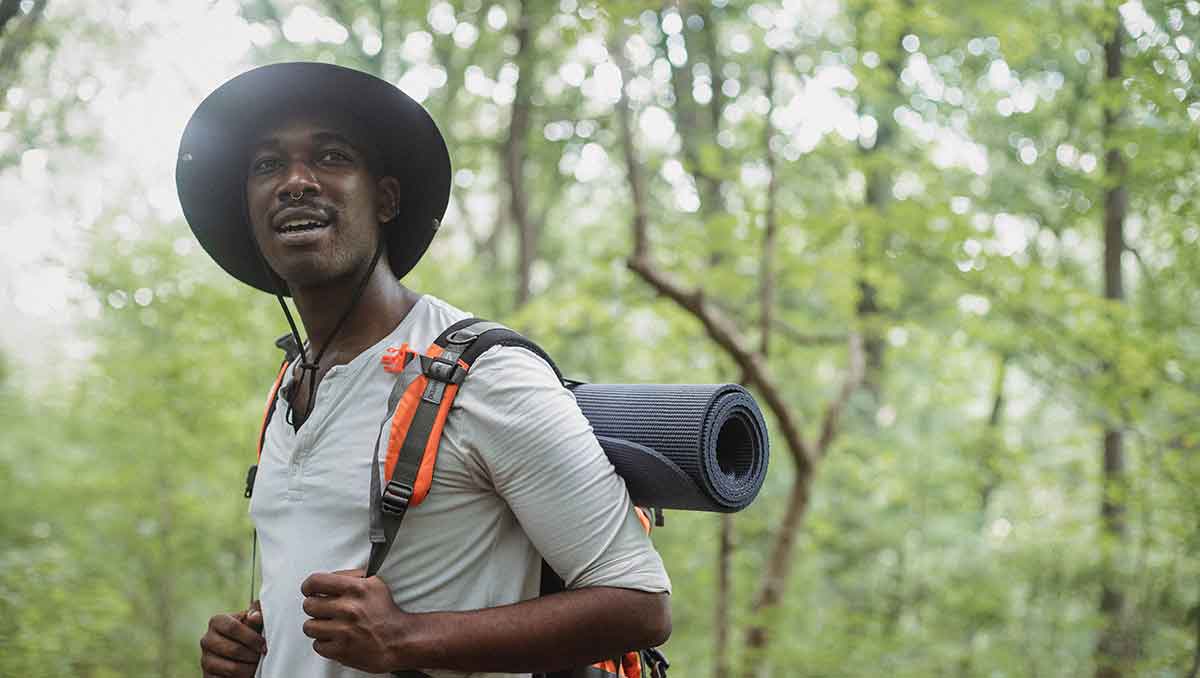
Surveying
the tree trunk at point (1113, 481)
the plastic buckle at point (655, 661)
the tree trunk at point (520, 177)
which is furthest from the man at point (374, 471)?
the tree trunk at point (520, 177)

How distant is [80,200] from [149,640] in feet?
12.2

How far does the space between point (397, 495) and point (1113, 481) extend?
5.52 metres

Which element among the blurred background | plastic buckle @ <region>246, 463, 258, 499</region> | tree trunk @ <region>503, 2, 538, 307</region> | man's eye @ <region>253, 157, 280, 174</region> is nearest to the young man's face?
man's eye @ <region>253, 157, 280, 174</region>

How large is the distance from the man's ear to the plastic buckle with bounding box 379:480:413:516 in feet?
1.98

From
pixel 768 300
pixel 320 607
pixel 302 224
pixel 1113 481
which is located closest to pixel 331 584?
pixel 320 607

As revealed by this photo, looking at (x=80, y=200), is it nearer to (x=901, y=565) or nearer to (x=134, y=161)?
(x=134, y=161)

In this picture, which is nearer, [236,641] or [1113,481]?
[236,641]

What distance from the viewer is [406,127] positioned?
1.90 metres

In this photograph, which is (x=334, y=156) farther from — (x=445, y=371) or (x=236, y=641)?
(x=236, y=641)

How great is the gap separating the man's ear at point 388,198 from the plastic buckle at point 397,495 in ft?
1.98

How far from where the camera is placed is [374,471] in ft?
5.14

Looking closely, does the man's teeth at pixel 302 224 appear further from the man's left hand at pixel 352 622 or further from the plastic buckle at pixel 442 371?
the man's left hand at pixel 352 622

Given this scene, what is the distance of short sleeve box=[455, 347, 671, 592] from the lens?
1.51 meters

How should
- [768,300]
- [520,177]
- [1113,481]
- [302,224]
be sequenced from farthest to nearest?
[520,177], [768,300], [1113,481], [302,224]
